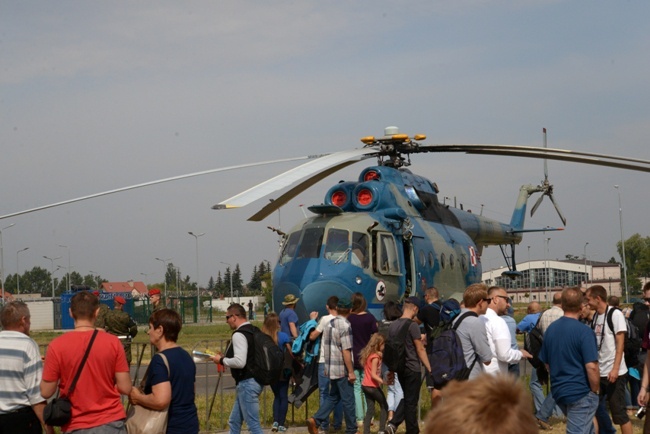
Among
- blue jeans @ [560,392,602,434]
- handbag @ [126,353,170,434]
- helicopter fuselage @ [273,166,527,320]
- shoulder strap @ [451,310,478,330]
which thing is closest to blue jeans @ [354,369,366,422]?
shoulder strap @ [451,310,478,330]

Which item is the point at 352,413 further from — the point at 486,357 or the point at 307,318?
the point at 307,318

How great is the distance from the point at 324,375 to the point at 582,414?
12.8ft

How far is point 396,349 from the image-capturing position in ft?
34.3

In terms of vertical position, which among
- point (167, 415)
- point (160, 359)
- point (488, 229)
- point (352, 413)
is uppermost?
point (488, 229)

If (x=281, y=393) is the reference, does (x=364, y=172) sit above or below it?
above

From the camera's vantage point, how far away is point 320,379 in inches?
448

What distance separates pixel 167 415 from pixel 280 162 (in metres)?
8.83

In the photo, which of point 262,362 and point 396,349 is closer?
point 262,362

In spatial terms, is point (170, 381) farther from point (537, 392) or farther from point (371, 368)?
point (537, 392)

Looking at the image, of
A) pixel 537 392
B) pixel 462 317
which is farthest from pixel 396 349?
pixel 537 392

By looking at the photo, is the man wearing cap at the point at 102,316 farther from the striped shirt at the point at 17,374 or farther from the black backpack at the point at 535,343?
the striped shirt at the point at 17,374

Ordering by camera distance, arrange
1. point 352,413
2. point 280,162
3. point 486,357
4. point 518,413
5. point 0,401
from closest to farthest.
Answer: point 518,413
point 0,401
point 486,357
point 352,413
point 280,162

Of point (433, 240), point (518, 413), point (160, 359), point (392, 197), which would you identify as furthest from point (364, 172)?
point (518, 413)

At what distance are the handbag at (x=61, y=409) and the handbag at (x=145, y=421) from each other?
50 cm
